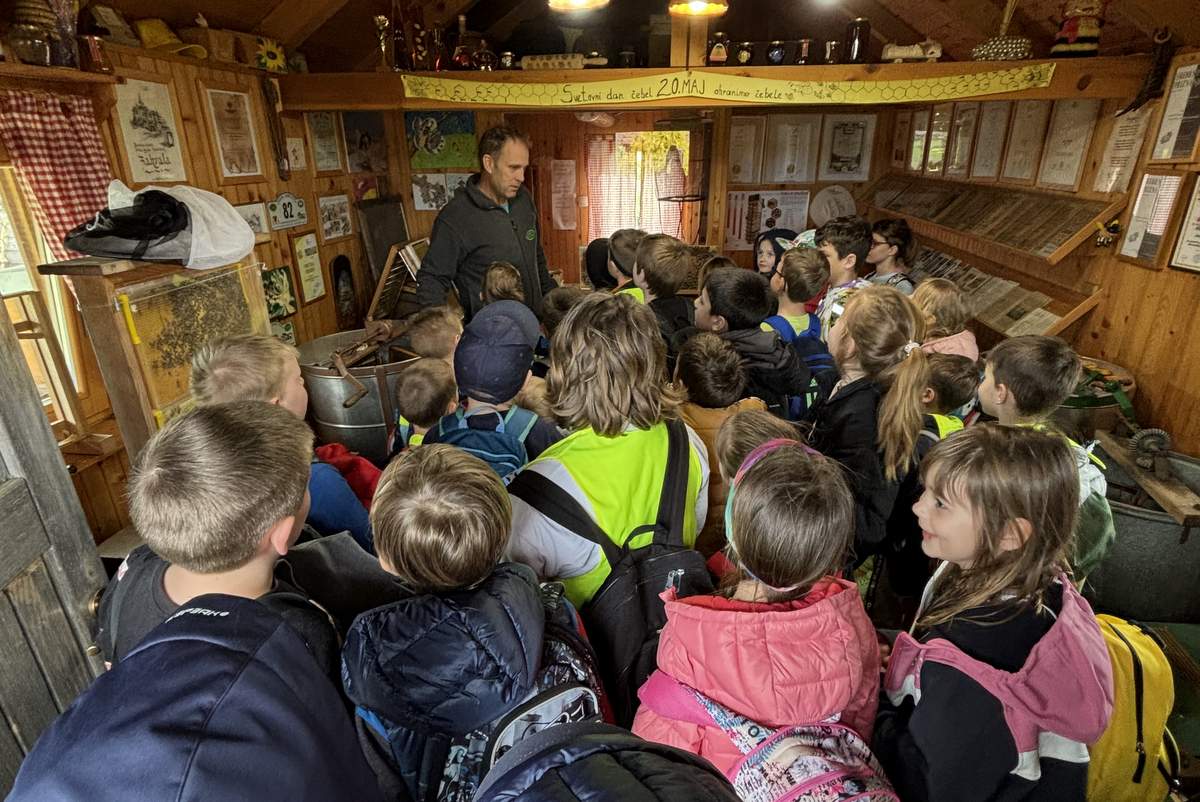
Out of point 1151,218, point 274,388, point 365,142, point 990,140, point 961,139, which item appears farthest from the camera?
point 365,142

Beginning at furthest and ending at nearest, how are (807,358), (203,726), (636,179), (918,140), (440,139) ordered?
(636,179), (918,140), (440,139), (807,358), (203,726)

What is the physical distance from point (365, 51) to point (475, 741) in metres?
5.51

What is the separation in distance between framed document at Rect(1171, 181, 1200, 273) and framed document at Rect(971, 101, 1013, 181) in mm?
1824

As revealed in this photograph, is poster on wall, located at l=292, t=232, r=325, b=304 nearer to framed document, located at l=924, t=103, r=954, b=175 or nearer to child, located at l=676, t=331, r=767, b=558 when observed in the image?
child, located at l=676, t=331, r=767, b=558

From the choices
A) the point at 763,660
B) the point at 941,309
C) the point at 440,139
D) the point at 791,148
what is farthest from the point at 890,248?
the point at 440,139

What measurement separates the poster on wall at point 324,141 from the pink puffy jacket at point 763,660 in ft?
15.3

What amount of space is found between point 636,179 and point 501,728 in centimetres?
609

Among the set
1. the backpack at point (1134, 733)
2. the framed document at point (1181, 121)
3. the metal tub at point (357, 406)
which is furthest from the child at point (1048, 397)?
the metal tub at point (357, 406)

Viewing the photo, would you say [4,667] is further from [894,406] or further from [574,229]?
[574,229]

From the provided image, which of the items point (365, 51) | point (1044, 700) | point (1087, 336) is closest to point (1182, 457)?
point (1087, 336)

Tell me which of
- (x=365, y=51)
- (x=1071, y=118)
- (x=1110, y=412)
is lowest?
(x=1110, y=412)

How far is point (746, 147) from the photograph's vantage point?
20.2ft

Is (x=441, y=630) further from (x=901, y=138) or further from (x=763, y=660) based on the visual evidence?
(x=901, y=138)

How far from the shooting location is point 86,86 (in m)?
2.78
